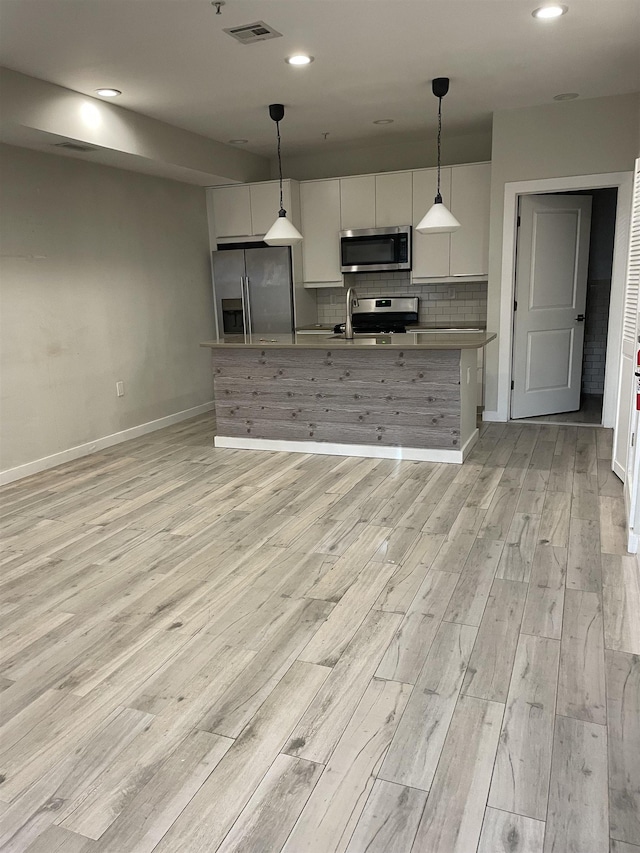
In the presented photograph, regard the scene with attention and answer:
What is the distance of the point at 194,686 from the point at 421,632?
0.86 m

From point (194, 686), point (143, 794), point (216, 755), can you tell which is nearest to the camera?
point (143, 794)

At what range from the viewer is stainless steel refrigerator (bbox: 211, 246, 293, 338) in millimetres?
6340

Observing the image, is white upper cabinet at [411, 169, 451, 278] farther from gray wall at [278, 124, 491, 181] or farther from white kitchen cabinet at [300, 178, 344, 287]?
white kitchen cabinet at [300, 178, 344, 287]

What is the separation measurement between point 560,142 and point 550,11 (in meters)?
2.01

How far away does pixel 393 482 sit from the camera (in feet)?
13.5

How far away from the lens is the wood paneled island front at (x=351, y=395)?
4.39 meters

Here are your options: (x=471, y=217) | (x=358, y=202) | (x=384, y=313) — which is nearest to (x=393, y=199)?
(x=358, y=202)

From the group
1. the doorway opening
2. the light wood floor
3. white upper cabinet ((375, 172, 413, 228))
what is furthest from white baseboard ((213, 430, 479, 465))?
white upper cabinet ((375, 172, 413, 228))

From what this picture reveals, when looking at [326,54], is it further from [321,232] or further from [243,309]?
[243,309]

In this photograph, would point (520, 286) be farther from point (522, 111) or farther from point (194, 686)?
point (194, 686)

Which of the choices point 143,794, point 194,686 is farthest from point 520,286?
point 143,794

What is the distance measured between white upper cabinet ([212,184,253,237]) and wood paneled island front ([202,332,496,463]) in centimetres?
192

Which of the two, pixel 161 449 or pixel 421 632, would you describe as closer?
pixel 421 632

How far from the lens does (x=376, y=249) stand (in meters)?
6.16
